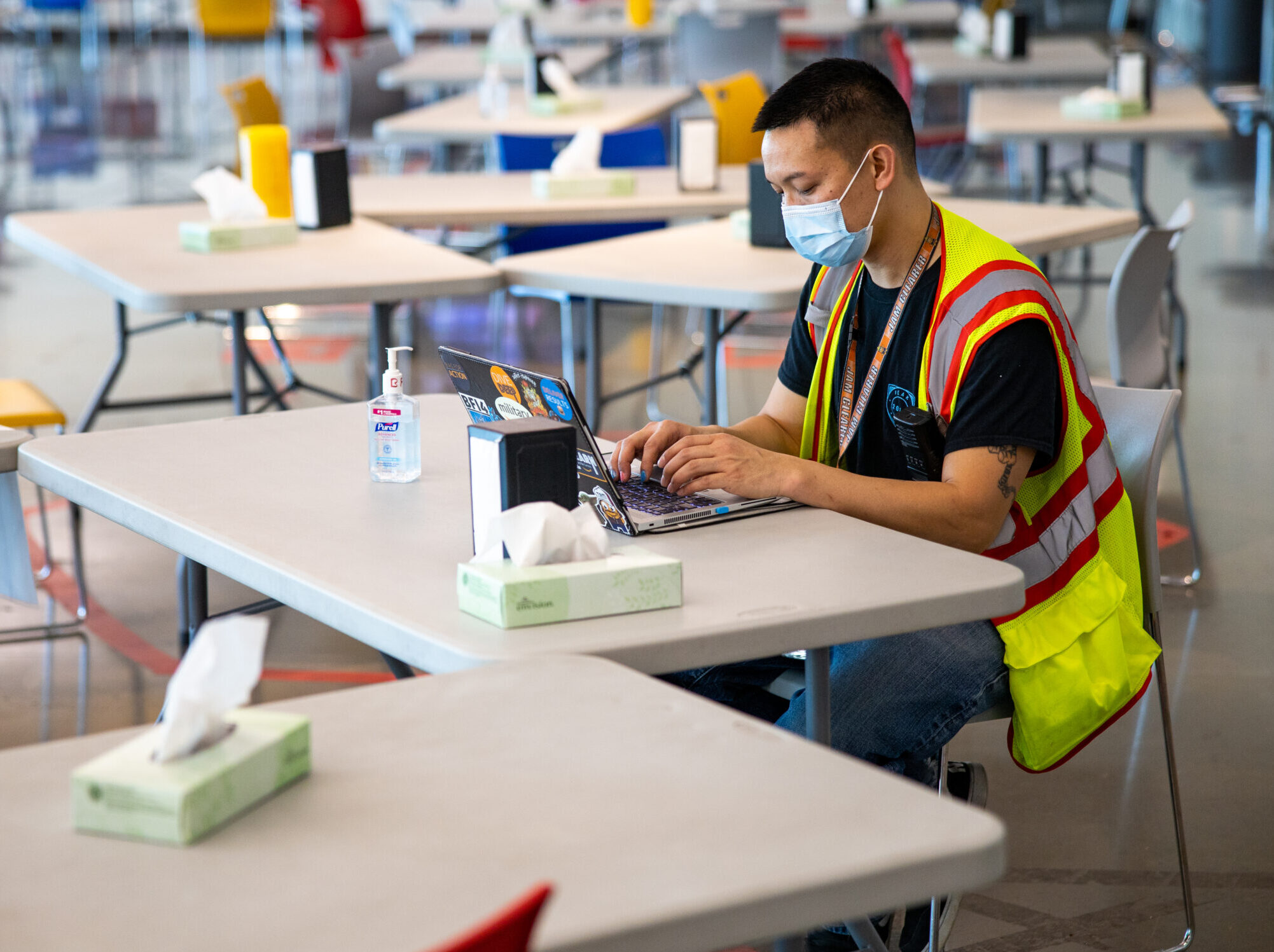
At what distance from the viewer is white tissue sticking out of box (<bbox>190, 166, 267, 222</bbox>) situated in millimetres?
3371

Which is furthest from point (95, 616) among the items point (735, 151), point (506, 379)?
point (735, 151)

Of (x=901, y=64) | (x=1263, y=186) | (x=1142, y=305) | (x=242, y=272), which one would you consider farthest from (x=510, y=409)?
(x=1263, y=186)

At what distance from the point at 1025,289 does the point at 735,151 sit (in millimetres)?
3341

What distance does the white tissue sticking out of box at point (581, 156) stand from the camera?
399 cm

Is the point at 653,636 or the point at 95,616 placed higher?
the point at 653,636

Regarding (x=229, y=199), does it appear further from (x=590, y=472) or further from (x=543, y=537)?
(x=543, y=537)

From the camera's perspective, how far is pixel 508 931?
0.70m

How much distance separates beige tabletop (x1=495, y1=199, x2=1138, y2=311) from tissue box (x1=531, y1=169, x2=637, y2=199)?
0.35 m

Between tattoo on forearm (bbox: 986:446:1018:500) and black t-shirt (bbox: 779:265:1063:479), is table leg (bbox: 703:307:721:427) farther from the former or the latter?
tattoo on forearm (bbox: 986:446:1018:500)

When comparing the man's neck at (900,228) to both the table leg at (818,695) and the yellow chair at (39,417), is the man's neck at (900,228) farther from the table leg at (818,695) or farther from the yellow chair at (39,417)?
the yellow chair at (39,417)

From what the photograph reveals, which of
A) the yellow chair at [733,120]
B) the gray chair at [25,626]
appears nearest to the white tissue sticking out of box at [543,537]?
the gray chair at [25,626]

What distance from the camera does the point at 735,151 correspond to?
16.5ft

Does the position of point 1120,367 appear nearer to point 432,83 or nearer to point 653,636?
point 653,636

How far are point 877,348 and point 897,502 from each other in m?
0.25
